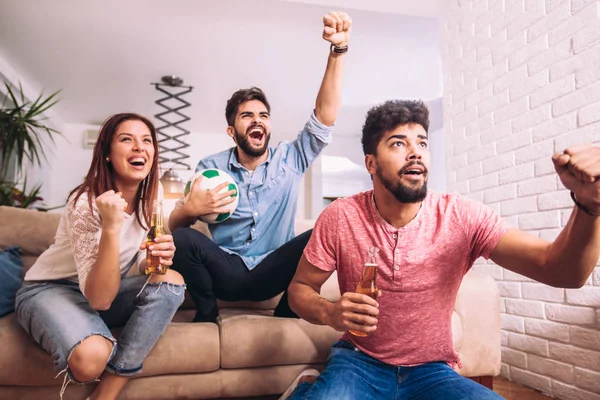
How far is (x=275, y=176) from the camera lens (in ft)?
6.59

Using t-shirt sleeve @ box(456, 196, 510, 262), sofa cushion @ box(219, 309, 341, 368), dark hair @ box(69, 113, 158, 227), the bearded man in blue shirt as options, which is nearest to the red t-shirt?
t-shirt sleeve @ box(456, 196, 510, 262)

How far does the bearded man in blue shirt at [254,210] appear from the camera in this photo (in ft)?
5.80

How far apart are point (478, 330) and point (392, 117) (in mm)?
1065

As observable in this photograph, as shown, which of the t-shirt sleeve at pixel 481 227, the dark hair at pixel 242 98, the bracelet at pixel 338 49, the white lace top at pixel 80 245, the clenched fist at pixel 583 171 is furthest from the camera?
the dark hair at pixel 242 98

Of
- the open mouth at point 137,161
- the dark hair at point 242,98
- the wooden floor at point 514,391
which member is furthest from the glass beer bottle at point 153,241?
the wooden floor at point 514,391

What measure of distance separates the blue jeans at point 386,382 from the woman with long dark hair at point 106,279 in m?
0.58

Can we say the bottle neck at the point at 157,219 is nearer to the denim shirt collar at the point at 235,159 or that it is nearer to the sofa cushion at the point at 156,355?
the sofa cushion at the point at 156,355

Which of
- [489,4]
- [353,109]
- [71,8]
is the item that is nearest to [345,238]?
[489,4]

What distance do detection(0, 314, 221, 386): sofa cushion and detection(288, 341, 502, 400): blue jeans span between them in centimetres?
56

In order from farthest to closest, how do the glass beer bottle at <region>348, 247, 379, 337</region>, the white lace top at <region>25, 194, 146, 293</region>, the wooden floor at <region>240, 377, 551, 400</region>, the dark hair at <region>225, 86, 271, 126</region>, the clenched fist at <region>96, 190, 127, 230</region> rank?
the dark hair at <region>225, 86, 271, 126</region> < the wooden floor at <region>240, 377, 551, 400</region> < the white lace top at <region>25, 194, 146, 293</region> < the clenched fist at <region>96, 190, 127, 230</region> < the glass beer bottle at <region>348, 247, 379, 337</region>

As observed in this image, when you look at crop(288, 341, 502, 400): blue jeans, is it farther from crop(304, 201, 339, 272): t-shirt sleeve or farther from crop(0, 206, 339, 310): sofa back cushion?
crop(0, 206, 339, 310): sofa back cushion

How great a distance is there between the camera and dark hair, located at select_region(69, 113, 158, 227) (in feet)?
4.97

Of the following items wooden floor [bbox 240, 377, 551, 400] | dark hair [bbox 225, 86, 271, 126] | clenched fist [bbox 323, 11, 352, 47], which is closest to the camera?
clenched fist [bbox 323, 11, 352, 47]

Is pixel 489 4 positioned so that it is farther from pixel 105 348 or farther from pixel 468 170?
Result: pixel 105 348
